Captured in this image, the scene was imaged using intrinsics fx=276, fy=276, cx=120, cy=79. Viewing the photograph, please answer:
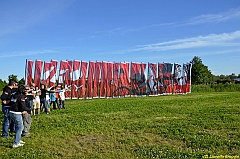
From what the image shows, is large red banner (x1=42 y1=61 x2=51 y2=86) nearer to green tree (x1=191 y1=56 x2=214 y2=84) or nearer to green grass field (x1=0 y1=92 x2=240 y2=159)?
green grass field (x1=0 y1=92 x2=240 y2=159)

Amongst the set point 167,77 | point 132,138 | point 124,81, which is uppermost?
point 167,77

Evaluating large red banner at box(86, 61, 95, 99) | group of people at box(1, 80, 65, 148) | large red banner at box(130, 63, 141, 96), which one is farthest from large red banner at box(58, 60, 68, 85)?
group of people at box(1, 80, 65, 148)

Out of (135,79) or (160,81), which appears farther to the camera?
(160,81)

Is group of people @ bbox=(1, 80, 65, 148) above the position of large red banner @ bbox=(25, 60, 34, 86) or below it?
below

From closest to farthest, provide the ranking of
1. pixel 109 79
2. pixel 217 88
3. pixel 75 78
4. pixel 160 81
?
1. pixel 75 78
2. pixel 109 79
3. pixel 160 81
4. pixel 217 88

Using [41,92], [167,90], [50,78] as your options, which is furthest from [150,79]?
[41,92]

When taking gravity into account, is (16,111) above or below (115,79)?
below

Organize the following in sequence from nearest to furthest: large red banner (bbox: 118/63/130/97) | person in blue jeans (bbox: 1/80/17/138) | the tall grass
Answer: person in blue jeans (bbox: 1/80/17/138)
large red banner (bbox: 118/63/130/97)
the tall grass

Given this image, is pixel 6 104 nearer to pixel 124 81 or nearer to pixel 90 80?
pixel 90 80

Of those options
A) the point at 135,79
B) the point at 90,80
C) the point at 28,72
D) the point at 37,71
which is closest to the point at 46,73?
the point at 37,71

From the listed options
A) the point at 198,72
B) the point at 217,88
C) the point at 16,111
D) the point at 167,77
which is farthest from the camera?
the point at 198,72

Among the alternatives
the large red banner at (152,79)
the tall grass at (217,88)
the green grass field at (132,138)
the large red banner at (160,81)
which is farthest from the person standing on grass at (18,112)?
the tall grass at (217,88)

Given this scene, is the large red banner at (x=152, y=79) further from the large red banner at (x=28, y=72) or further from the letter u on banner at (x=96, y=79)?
the large red banner at (x=28, y=72)

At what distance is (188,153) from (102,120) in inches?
233
